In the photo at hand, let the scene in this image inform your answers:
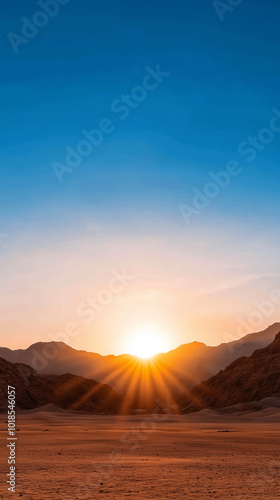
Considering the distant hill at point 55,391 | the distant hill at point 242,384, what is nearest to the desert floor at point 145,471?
the distant hill at point 55,391

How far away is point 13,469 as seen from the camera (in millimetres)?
14133

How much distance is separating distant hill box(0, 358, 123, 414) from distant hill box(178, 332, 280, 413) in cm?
2019

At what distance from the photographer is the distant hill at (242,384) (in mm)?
90000

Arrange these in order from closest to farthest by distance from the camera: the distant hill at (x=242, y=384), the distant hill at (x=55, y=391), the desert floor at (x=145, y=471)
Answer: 1. the desert floor at (x=145, y=471)
2. the distant hill at (x=242, y=384)
3. the distant hill at (x=55, y=391)

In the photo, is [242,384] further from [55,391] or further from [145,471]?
[145,471]

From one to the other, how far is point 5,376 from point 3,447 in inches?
2869

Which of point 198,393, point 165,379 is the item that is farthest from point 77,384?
point 165,379

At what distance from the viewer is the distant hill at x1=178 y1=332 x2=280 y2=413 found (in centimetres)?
9000

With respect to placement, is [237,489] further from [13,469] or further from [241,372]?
[241,372]

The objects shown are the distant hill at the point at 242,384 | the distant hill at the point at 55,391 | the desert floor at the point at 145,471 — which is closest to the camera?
the desert floor at the point at 145,471

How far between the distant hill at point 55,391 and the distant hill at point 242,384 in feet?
66.2

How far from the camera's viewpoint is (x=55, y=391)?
108188mm

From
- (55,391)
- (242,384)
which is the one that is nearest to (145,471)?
(242,384)

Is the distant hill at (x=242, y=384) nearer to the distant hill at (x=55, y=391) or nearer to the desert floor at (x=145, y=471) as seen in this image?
the distant hill at (x=55, y=391)
